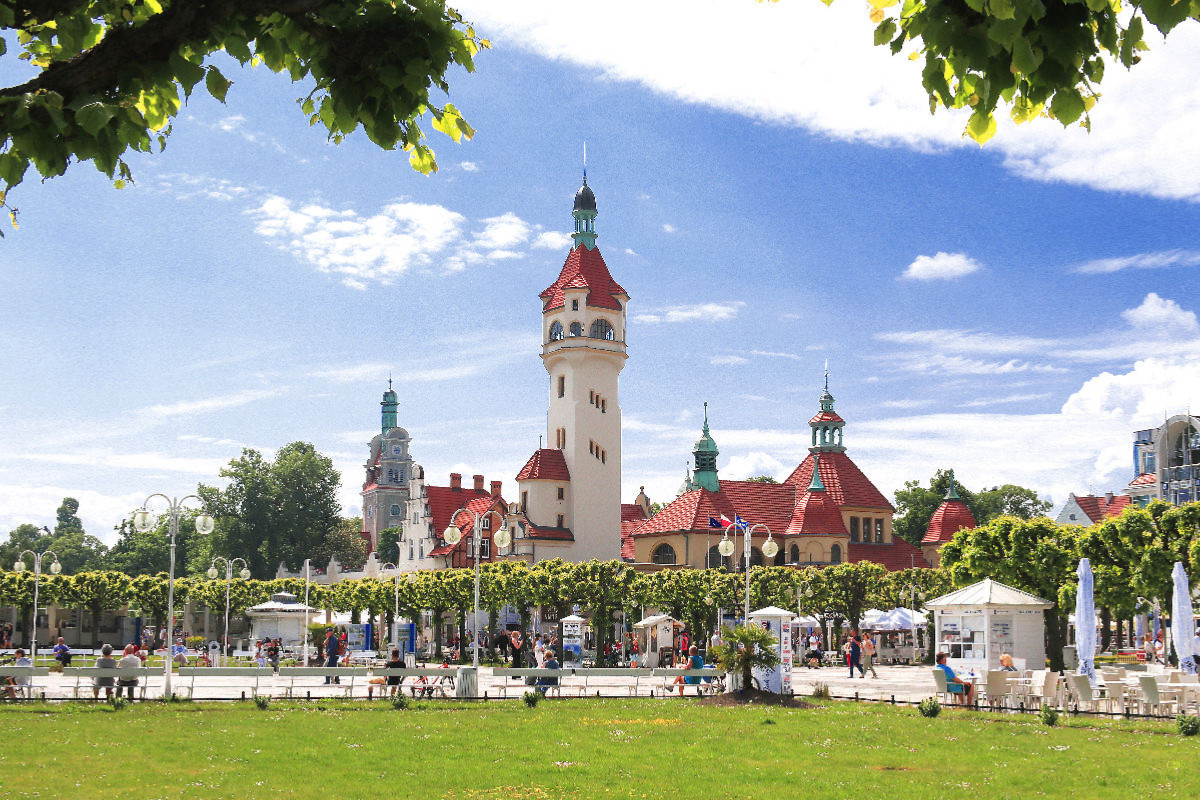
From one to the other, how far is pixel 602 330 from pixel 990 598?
47.7 meters

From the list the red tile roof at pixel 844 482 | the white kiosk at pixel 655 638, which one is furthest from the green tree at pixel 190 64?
the red tile roof at pixel 844 482

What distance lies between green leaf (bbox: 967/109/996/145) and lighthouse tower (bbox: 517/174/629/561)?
71688 millimetres

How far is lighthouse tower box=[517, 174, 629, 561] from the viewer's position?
77.7 meters

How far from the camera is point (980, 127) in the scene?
554 cm

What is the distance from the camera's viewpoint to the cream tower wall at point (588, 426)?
7800 centimetres

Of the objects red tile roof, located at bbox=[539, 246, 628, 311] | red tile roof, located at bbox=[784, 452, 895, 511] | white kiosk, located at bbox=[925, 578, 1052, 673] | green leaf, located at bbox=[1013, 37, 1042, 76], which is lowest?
white kiosk, located at bbox=[925, 578, 1052, 673]

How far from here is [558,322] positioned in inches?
3150

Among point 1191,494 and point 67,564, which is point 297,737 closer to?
point 1191,494

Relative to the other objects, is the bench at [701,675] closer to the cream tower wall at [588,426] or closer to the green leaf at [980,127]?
the green leaf at [980,127]

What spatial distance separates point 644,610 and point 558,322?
25.3 meters

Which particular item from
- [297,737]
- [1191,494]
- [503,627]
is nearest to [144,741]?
[297,737]

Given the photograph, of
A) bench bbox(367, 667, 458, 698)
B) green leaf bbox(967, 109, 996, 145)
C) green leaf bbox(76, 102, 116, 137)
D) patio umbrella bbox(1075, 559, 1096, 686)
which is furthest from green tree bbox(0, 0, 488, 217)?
patio umbrella bbox(1075, 559, 1096, 686)

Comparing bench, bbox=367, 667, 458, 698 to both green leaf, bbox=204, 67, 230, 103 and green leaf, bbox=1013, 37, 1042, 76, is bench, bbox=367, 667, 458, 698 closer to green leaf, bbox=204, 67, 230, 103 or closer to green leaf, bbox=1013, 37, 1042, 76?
green leaf, bbox=204, 67, 230, 103

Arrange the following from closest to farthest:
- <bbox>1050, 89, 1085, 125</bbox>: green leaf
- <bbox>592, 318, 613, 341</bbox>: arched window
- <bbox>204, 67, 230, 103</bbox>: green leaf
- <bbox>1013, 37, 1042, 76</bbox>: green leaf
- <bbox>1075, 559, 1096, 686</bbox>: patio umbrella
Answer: <bbox>1013, 37, 1042, 76</bbox>: green leaf < <bbox>1050, 89, 1085, 125</bbox>: green leaf < <bbox>204, 67, 230, 103</bbox>: green leaf < <bbox>1075, 559, 1096, 686</bbox>: patio umbrella < <bbox>592, 318, 613, 341</bbox>: arched window
